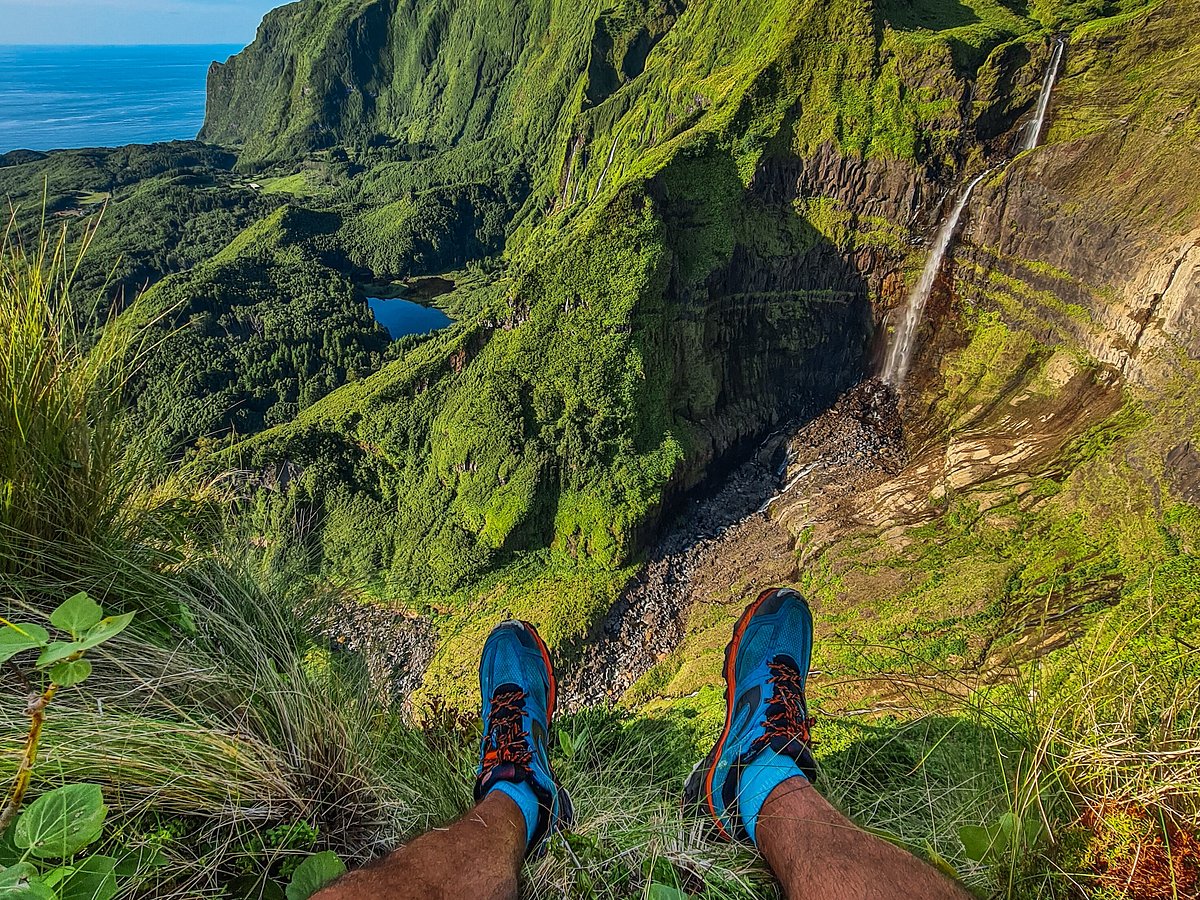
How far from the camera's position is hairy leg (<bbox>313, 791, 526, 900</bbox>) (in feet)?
4.84

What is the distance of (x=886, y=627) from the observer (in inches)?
523

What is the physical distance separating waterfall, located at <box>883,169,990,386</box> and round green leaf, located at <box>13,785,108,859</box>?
2620 centimetres

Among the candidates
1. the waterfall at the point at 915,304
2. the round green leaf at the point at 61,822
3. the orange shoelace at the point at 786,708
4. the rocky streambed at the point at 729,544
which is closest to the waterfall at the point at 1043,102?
the waterfall at the point at 915,304

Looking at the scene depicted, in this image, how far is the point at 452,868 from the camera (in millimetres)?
1646

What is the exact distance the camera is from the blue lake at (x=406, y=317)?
52656 mm

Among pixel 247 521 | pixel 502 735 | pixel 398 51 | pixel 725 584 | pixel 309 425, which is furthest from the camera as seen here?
pixel 398 51

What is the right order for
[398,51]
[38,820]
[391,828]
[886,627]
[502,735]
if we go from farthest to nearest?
[398,51], [886,627], [502,735], [391,828], [38,820]

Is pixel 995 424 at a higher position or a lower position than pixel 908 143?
lower

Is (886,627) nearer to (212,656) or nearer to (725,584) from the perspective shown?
(725,584)

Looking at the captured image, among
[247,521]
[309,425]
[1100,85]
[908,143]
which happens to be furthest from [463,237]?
[247,521]

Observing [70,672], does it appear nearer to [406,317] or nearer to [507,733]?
[507,733]

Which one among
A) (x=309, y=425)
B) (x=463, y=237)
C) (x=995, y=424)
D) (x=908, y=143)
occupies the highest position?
(x=463, y=237)

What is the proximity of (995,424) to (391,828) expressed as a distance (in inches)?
811

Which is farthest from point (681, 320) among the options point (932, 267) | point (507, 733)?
point (507, 733)
